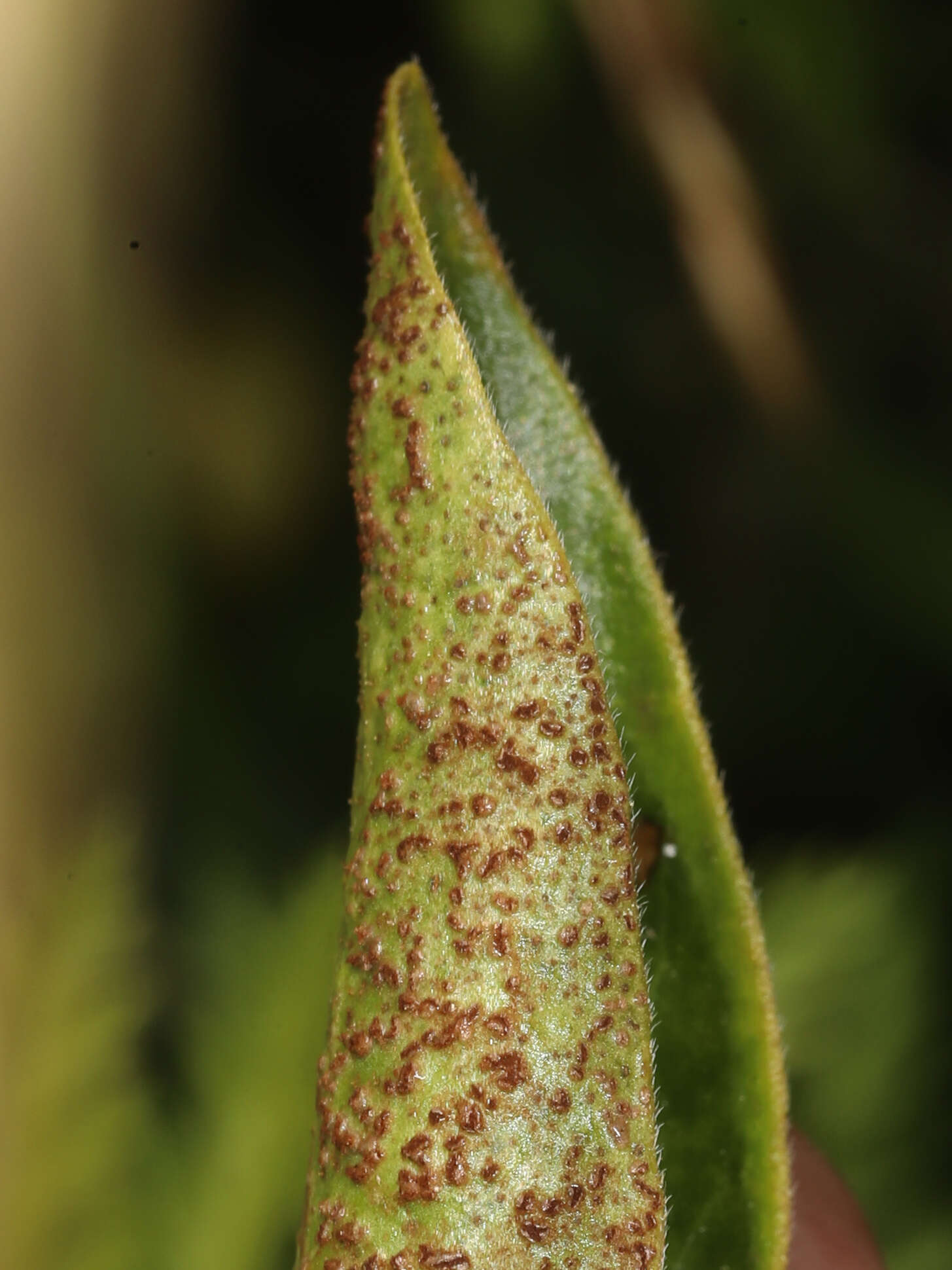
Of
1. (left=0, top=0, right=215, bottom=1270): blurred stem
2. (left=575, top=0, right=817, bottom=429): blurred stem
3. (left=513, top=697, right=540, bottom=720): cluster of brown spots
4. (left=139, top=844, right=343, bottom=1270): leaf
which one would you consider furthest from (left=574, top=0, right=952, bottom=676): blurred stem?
(left=513, top=697, right=540, bottom=720): cluster of brown spots

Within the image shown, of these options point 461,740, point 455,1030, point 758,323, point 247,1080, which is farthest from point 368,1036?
point 758,323

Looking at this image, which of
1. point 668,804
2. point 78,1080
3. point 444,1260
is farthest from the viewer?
point 78,1080

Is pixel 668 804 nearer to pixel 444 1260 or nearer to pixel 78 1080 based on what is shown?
pixel 444 1260

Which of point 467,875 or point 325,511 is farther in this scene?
point 325,511

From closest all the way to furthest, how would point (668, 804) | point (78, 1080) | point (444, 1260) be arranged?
point (444, 1260) → point (668, 804) → point (78, 1080)

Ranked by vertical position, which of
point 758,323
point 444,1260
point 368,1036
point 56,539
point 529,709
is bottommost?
point 444,1260

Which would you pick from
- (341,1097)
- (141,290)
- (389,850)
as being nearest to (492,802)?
(389,850)

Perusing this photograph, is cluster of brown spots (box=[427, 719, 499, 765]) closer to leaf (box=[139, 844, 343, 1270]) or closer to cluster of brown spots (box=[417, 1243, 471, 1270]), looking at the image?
cluster of brown spots (box=[417, 1243, 471, 1270])

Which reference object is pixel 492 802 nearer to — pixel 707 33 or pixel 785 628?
pixel 785 628
